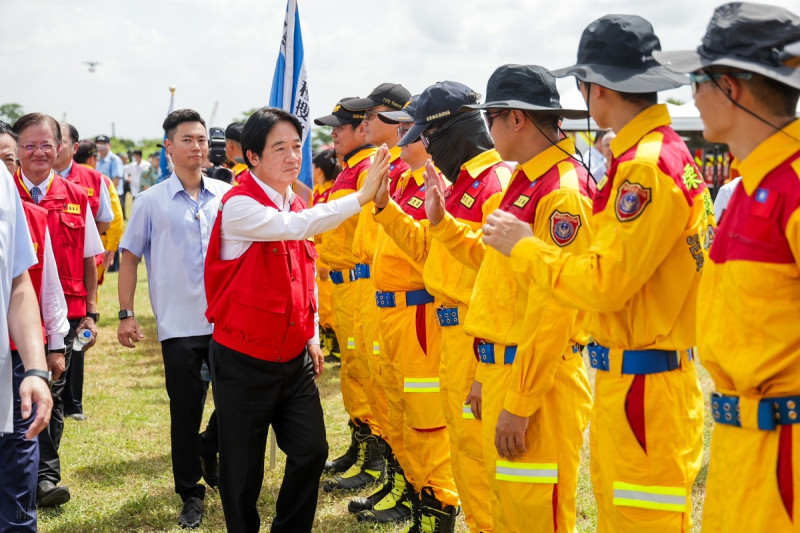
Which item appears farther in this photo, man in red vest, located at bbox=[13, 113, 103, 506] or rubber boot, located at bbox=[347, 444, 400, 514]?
man in red vest, located at bbox=[13, 113, 103, 506]

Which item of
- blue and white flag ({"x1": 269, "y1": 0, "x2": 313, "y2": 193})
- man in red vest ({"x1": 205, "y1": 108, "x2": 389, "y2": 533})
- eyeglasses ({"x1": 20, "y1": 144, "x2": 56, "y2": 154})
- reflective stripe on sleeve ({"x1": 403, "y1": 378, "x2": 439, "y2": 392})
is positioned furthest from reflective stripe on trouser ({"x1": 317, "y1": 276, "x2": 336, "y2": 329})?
man in red vest ({"x1": 205, "y1": 108, "x2": 389, "y2": 533})

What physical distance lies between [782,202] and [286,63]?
202 inches

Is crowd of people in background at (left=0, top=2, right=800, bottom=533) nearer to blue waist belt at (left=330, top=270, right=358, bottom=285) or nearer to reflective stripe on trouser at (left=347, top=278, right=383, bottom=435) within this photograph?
reflective stripe on trouser at (left=347, top=278, right=383, bottom=435)

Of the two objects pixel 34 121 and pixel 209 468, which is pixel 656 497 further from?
pixel 34 121

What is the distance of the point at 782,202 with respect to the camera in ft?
7.25

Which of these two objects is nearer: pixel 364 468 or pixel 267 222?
pixel 267 222

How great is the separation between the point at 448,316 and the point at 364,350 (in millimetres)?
2154

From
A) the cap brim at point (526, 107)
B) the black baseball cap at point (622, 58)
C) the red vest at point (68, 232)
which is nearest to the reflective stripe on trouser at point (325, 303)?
the red vest at point (68, 232)

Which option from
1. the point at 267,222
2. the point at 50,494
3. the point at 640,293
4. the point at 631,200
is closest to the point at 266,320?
the point at 267,222

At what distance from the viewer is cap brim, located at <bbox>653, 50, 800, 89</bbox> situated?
2.22m

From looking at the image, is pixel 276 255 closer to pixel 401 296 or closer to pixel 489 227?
pixel 401 296

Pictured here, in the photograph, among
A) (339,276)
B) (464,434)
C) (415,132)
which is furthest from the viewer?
(339,276)

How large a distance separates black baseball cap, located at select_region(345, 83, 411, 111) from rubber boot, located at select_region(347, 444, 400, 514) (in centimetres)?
→ 256

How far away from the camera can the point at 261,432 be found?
14.5ft
